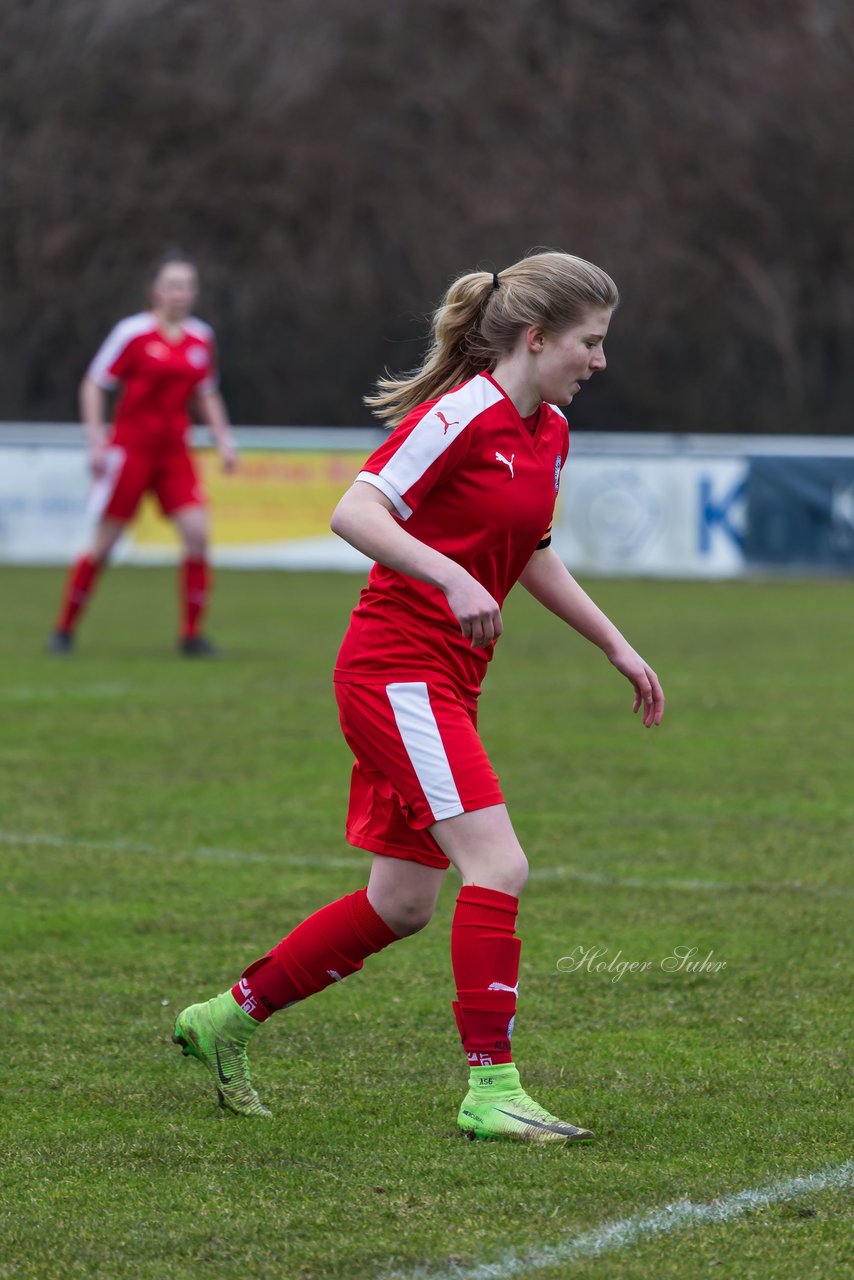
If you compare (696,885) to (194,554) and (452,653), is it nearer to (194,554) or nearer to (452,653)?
(452,653)

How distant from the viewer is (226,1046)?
12.6 ft

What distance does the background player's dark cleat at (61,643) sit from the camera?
11.9 metres

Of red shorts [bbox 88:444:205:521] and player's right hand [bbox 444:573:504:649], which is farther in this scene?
red shorts [bbox 88:444:205:521]

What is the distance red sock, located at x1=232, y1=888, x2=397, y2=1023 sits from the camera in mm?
3807

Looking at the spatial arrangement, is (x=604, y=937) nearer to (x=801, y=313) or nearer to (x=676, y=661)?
(x=676, y=661)

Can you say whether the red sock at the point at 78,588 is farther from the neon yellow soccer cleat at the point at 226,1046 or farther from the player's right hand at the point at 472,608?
the player's right hand at the point at 472,608

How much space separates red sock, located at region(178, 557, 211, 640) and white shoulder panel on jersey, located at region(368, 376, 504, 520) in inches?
312

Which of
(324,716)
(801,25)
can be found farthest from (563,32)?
(324,716)

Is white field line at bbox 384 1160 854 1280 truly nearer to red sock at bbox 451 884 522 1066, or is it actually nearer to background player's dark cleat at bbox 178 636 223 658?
red sock at bbox 451 884 522 1066

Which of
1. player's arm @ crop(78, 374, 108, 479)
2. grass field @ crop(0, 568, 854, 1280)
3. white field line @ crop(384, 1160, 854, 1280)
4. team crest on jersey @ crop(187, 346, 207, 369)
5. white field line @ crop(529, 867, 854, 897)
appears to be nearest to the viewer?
white field line @ crop(384, 1160, 854, 1280)

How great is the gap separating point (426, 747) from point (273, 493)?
53.4 ft

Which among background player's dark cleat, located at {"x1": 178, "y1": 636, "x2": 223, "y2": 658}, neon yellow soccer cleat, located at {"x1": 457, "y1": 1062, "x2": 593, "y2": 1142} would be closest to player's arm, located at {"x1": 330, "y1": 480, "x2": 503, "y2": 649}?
neon yellow soccer cleat, located at {"x1": 457, "y1": 1062, "x2": 593, "y2": 1142}

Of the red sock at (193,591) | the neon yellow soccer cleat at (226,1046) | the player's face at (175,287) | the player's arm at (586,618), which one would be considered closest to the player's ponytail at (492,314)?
the player's arm at (586,618)

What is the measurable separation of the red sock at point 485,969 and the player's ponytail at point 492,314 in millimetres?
954
